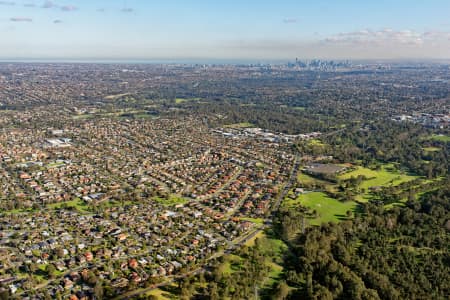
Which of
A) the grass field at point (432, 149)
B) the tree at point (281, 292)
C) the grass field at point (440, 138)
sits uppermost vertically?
the grass field at point (440, 138)

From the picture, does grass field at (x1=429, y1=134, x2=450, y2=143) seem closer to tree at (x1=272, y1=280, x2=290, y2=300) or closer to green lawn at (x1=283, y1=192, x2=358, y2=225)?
green lawn at (x1=283, y1=192, x2=358, y2=225)

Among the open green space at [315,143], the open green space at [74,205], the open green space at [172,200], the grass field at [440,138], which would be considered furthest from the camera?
the grass field at [440,138]

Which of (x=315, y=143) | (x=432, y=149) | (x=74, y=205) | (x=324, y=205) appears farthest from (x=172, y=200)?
(x=432, y=149)

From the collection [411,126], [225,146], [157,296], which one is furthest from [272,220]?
[411,126]

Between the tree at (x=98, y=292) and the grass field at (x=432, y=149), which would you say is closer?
the tree at (x=98, y=292)

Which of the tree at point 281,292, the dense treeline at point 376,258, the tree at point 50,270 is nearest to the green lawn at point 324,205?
the dense treeline at point 376,258

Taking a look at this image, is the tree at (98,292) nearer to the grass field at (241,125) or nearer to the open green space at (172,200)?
the open green space at (172,200)

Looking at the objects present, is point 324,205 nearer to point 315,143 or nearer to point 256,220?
point 256,220
